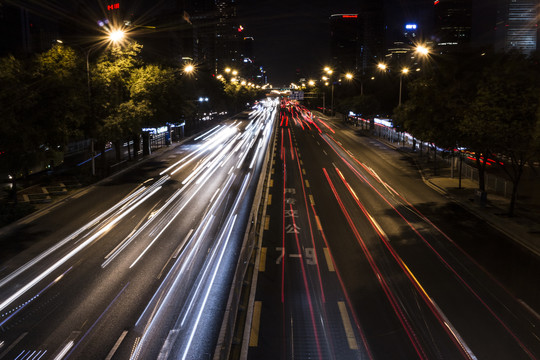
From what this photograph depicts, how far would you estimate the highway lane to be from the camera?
35.8ft

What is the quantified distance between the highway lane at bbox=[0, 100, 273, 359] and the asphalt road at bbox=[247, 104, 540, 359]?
1.74 meters

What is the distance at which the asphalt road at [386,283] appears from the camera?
10820mm

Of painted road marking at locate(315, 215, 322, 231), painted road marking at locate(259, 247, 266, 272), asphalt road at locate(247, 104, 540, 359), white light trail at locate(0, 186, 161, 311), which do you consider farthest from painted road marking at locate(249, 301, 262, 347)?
painted road marking at locate(315, 215, 322, 231)

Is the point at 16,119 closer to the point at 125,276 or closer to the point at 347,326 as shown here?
the point at 125,276

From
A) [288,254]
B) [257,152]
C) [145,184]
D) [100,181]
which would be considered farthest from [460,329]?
[257,152]

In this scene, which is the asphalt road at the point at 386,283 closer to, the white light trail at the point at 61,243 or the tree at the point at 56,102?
the white light trail at the point at 61,243

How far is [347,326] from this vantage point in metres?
11.6

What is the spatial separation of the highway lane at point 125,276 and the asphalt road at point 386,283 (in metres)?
1.74

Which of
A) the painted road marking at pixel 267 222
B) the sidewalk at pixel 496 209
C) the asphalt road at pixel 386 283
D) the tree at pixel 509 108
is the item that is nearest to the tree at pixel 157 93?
the asphalt road at pixel 386 283

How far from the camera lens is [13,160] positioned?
72.1ft

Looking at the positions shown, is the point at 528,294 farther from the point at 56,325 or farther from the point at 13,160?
the point at 13,160

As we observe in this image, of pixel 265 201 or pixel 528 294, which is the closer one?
pixel 528 294

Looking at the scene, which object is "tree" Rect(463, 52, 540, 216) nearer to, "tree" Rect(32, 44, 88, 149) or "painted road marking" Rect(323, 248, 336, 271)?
"painted road marking" Rect(323, 248, 336, 271)

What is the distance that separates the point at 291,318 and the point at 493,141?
14.3m
